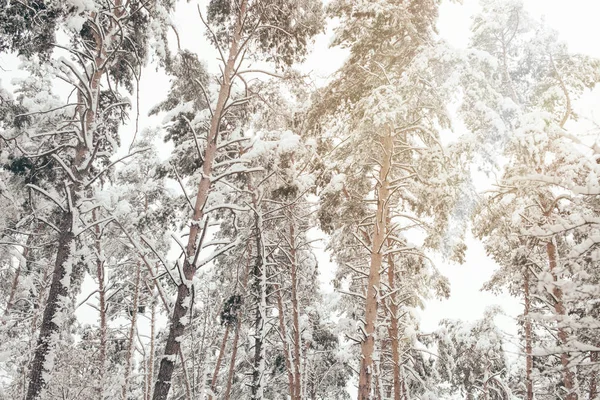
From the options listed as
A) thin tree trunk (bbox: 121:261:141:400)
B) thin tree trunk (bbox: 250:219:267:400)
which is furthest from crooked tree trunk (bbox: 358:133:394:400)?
thin tree trunk (bbox: 121:261:141:400)

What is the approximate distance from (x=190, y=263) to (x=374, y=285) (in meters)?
4.16

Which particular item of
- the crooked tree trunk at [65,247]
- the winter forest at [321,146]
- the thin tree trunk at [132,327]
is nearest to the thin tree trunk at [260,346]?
the winter forest at [321,146]

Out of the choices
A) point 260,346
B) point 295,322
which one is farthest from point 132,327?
point 260,346

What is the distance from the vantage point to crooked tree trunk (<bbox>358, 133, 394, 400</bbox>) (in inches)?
291

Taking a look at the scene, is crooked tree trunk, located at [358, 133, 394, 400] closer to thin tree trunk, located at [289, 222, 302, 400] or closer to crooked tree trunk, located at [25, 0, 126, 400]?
thin tree trunk, located at [289, 222, 302, 400]

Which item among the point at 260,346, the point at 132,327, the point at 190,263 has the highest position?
the point at 132,327

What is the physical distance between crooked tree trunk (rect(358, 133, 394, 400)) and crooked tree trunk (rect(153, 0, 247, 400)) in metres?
3.72

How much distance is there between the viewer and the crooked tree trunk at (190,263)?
4.86 metres

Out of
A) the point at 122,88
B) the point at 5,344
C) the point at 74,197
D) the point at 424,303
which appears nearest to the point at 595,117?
the point at 74,197

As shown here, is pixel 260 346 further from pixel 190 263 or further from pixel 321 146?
pixel 321 146

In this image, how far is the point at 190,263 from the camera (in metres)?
5.22

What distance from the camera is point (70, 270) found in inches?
250

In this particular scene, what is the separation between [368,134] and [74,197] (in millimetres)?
6007

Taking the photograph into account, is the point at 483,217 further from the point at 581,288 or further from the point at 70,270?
the point at 70,270
